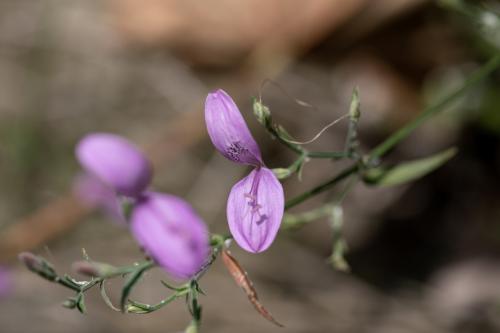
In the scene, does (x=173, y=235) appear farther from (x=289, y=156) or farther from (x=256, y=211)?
(x=289, y=156)

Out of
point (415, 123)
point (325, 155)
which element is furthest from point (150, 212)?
point (415, 123)

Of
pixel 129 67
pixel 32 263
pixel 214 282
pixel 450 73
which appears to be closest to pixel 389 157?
pixel 450 73

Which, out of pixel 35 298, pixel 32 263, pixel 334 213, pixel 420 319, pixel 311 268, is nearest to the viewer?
pixel 32 263

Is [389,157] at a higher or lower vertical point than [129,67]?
lower

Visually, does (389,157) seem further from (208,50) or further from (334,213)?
(334,213)

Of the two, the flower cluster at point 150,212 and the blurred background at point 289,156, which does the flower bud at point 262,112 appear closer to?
the flower cluster at point 150,212

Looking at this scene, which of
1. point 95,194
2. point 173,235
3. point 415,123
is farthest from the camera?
point 95,194
